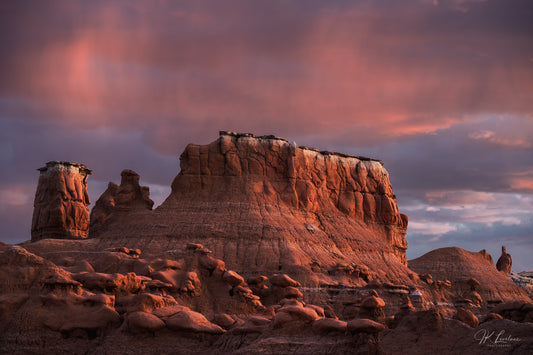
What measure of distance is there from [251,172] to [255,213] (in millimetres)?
9409

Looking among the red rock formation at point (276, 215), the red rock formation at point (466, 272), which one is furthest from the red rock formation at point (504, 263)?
the red rock formation at point (276, 215)

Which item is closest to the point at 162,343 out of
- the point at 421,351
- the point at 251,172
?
the point at 421,351

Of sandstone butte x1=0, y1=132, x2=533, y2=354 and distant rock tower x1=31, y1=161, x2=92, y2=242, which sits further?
distant rock tower x1=31, y1=161, x2=92, y2=242

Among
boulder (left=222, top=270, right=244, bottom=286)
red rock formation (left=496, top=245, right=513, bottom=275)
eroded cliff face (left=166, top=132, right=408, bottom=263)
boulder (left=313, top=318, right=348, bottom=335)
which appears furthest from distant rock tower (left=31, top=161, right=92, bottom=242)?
red rock formation (left=496, top=245, right=513, bottom=275)

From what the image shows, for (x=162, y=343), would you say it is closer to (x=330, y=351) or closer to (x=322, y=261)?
(x=330, y=351)

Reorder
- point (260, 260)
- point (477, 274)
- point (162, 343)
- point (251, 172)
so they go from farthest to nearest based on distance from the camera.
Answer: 1. point (477, 274)
2. point (251, 172)
3. point (260, 260)
4. point (162, 343)

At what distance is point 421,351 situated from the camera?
37.1 m

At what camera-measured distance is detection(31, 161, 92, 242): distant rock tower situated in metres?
107

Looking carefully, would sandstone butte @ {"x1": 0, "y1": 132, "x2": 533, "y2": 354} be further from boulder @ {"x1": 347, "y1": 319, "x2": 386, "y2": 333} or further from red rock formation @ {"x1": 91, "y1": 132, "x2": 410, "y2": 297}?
red rock formation @ {"x1": 91, "y1": 132, "x2": 410, "y2": 297}

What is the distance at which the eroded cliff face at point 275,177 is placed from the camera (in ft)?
325

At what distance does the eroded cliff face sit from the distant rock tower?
19.0 metres

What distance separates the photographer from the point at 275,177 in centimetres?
10344

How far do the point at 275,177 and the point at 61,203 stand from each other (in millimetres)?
32784

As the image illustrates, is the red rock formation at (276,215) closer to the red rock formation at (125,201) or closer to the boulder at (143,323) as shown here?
the red rock formation at (125,201)
